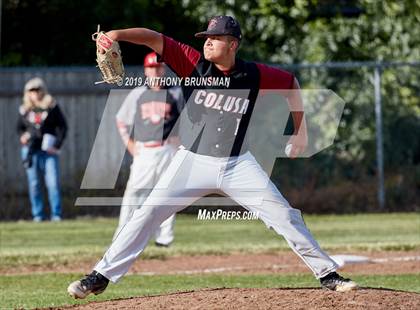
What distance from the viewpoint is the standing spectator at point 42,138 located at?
1745 centimetres

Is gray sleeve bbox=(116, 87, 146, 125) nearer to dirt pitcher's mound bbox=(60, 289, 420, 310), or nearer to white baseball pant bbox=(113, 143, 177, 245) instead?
white baseball pant bbox=(113, 143, 177, 245)

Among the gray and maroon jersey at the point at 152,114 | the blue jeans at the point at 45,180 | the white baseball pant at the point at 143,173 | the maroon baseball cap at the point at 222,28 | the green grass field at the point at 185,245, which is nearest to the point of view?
the maroon baseball cap at the point at 222,28

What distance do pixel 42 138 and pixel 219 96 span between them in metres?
10.1

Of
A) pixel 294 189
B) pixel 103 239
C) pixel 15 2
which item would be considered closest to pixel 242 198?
pixel 103 239

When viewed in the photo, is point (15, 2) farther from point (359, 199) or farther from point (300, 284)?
point (300, 284)

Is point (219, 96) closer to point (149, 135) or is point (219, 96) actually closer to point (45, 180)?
point (149, 135)

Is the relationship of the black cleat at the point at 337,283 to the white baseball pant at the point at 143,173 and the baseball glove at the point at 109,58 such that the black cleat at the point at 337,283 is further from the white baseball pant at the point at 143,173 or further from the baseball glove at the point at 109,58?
the white baseball pant at the point at 143,173

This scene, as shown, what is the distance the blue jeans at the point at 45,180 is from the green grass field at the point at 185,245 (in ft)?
1.27

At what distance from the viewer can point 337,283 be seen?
783 centimetres

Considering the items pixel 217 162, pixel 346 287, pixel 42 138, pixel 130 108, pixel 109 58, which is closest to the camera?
pixel 109 58

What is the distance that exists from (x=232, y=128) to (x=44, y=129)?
32.7 feet

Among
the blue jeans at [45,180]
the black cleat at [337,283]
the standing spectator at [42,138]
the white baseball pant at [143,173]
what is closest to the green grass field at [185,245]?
the blue jeans at [45,180]

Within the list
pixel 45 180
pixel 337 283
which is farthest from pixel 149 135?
pixel 337 283

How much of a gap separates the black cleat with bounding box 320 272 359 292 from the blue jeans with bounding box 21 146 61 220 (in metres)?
10.2
